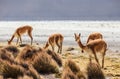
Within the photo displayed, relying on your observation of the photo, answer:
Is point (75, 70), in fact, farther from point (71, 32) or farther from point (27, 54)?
point (71, 32)

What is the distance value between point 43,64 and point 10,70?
186 cm

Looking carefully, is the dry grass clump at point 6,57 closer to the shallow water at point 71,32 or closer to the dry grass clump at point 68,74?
the dry grass clump at point 68,74

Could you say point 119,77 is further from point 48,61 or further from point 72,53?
point 72,53

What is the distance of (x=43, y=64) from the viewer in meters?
11.8

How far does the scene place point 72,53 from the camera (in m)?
20.6

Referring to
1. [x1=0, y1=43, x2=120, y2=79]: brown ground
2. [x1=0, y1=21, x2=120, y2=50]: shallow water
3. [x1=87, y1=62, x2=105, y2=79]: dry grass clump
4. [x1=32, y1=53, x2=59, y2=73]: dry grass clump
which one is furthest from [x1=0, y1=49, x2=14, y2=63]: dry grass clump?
[x1=0, y1=21, x2=120, y2=50]: shallow water

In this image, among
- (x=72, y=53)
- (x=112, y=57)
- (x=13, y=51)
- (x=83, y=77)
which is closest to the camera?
(x=83, y=77)

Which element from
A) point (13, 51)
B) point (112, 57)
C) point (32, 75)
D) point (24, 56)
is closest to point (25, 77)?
point (32, 75)

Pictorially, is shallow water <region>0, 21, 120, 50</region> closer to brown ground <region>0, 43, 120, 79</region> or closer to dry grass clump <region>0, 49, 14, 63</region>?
brown ground <region>0, 43, 120, 79</region>

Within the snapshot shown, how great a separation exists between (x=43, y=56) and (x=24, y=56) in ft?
3.07

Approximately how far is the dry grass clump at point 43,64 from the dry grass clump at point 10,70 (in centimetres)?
158

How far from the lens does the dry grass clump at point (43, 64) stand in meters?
11.7

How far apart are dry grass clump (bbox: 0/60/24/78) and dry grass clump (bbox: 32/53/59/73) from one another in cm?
158

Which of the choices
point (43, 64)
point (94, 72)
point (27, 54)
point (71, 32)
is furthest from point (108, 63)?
point (71, 32)
